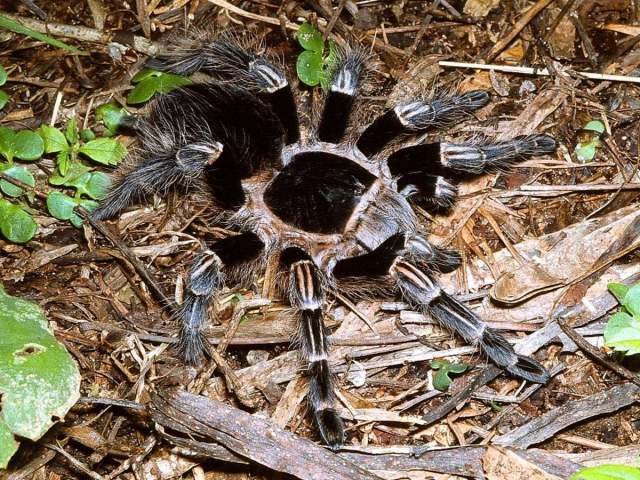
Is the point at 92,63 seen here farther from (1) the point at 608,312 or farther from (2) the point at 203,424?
(1) the point at 608,312

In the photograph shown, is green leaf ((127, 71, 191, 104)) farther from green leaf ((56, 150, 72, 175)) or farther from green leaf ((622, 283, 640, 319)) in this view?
green leaf ((622, 283, 640, 319))

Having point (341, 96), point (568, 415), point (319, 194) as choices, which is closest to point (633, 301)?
point (568, 415)

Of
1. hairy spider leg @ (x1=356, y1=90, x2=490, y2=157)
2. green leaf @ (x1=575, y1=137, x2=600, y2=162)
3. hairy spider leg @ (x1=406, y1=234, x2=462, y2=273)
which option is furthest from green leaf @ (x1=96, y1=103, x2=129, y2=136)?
green leaf @ (x1=575, y1=137, x2=600, y2=162)

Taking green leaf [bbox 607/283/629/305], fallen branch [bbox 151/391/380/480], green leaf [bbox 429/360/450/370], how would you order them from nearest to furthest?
fallen branch [bbox 151/391/380/480] → green leaf [bbox 607/283/629/305] → green leaf [bbox 429/360/450/370]

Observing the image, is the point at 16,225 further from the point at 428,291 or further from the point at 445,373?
the point at 445,373

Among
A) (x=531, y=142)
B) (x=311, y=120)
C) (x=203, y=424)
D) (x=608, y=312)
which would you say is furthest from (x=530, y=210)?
(x=203, y=424)
